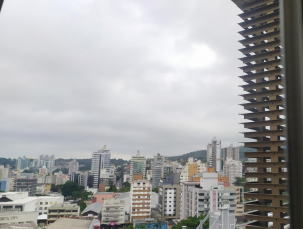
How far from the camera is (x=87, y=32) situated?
245cm

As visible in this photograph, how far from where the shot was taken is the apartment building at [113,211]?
3.33 metres

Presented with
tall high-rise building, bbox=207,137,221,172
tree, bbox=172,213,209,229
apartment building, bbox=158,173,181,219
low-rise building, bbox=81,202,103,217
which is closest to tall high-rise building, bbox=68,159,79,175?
low-rise building, bbox=81,202,103,217

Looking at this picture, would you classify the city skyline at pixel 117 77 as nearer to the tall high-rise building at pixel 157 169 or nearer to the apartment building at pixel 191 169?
the tall high-rise building at pixel 157 169

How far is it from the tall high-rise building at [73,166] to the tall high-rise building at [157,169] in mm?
2162

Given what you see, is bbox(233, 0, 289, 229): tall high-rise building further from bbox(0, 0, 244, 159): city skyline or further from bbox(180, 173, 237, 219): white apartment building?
bbox(180, 173, 237, 219): white apartment building

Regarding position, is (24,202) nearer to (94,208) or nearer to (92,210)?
(92,210)

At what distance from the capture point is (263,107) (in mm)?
1043

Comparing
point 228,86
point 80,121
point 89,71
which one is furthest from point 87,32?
point 228,86

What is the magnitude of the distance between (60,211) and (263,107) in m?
1.53

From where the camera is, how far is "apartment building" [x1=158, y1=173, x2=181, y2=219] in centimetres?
522

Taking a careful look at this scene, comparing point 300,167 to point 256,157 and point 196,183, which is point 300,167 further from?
point 196,183

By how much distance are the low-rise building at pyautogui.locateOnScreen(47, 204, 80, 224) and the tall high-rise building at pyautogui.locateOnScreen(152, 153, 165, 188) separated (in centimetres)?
221

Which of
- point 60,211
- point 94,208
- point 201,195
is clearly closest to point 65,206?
point 60,211

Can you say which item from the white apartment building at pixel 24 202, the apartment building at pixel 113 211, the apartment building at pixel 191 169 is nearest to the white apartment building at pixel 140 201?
the apartment building at pixel 113 211
